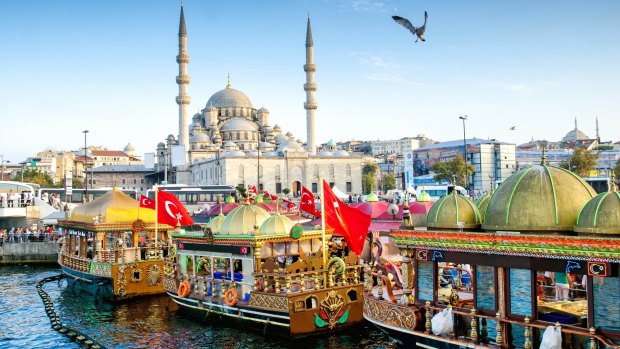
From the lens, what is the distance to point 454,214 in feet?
27.2

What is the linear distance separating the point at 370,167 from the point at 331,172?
57.2ft

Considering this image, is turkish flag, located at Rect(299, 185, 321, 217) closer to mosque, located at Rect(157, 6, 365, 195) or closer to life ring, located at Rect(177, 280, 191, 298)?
life ring, located at Rect(177, 280, 191, 298)

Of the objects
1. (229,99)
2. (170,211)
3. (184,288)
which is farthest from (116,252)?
(229,99)

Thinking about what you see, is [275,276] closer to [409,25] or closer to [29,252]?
[409,25]

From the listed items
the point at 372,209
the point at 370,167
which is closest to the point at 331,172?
the point at 370,167

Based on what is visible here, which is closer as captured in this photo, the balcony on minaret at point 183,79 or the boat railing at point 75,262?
the boat railing at point 75,262

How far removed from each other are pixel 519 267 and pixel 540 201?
850 millimetres

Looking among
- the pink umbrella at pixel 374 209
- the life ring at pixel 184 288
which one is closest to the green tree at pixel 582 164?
the pink umbrella at pixel 374 209

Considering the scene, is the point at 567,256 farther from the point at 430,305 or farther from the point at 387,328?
the point at 387,328

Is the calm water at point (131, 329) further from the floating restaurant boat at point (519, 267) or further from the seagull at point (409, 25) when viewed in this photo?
the seagull at point (409, 25)

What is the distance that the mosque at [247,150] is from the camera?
63469mm

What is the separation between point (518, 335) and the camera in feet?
25.3

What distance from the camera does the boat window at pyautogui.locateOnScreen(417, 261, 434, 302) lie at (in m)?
8.73

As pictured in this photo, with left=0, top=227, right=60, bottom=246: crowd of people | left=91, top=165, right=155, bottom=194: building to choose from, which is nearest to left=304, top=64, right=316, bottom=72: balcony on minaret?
left=91, top=165, right=155, bottom=194: building
